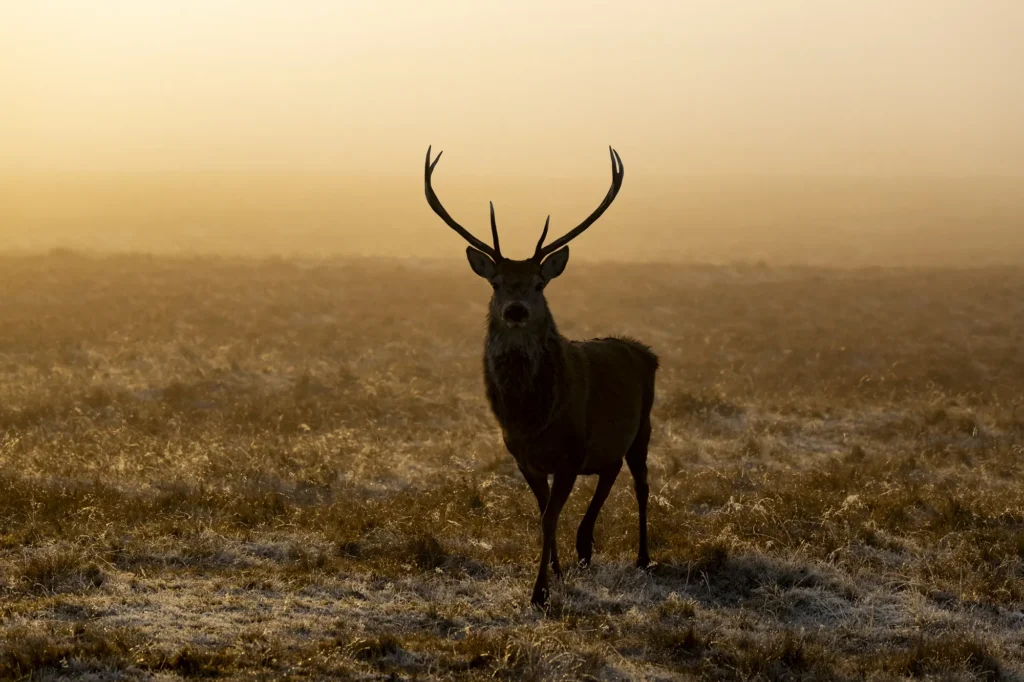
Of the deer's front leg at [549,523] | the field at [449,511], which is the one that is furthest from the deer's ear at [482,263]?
the field at [449,511]

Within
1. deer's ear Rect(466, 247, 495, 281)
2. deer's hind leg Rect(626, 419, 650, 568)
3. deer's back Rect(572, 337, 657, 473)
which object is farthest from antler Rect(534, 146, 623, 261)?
deer's hind leg Rect(626, 419, 650, 568)

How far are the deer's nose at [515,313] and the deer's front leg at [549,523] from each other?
1471 mm

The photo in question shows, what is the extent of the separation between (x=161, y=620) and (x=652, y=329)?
23.4 m

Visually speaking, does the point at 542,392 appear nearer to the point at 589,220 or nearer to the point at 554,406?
the point at 554,406

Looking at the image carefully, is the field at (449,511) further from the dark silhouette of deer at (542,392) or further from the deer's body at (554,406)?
the deer's body at (554,406)

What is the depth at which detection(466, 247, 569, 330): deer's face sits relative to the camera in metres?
7.71

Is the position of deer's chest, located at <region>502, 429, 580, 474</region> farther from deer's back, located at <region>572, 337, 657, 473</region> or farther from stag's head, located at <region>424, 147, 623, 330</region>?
stag's head, located at <region>424, 147, 623, 330</region>

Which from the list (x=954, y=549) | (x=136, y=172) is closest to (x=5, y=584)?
(x=954, y=549)

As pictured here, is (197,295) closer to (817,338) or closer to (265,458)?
(265,458)

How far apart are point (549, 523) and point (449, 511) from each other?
296 cm

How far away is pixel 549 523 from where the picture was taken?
796 cm

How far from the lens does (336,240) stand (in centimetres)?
6469

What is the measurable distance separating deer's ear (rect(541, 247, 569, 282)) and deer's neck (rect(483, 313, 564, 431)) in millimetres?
514

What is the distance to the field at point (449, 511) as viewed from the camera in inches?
260
